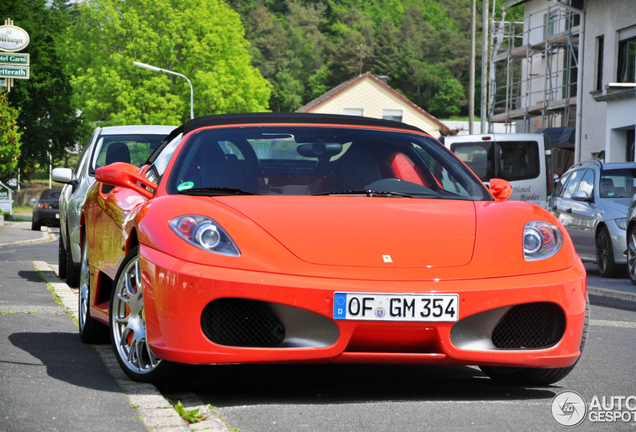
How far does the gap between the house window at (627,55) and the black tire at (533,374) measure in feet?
78.1

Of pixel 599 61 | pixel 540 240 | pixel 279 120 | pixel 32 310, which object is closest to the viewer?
pixel 540 240

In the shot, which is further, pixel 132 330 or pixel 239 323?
pixel 132 330

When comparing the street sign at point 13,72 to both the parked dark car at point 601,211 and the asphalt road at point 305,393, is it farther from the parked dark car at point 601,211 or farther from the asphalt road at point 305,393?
the asphalt road at point 305,393

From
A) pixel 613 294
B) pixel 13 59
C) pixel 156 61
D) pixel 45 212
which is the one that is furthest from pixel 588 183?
pixel 156 61

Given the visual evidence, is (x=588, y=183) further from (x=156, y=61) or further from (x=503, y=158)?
(x=156, y=61)

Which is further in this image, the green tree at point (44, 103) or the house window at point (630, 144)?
the green tree at point (44, 103)

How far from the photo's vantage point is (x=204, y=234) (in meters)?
4.57

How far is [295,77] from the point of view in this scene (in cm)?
11556

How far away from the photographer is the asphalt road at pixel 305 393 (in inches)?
161

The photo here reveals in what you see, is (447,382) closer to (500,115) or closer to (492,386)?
(492,386)

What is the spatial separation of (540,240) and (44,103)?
61861 millimetres

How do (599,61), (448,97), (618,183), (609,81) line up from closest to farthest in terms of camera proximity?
(618,183)
(609,81)
(599,61)
(448,97)

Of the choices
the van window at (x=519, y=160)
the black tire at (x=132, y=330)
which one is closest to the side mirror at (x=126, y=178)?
the black tire at (x=132, y=330)

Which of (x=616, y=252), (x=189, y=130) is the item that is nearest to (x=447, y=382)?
(x=189, y=130)
